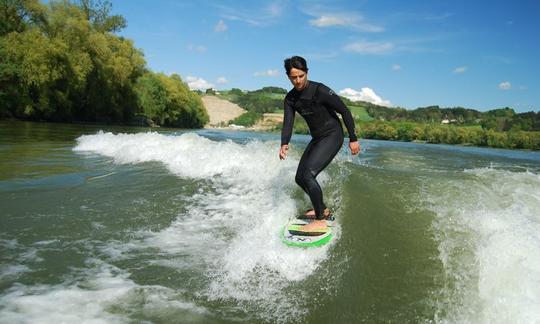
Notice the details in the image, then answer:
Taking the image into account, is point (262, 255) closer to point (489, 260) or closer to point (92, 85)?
point (489, 260)

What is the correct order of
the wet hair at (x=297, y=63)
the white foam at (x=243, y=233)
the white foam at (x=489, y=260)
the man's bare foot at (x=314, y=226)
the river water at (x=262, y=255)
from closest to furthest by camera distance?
the white foam at (x=489, y=260) < the river water at (x=262, y=255) < the white foam at (x=243, y=233) < the man's bare foot at (x=314, y=226) < the wet hair at (x=297, y=63)

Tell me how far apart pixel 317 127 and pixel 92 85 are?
53.6 m

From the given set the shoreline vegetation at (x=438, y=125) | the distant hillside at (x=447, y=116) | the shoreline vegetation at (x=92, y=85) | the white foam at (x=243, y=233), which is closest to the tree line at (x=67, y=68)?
the shoreline vegetation at (x=92, y=85)

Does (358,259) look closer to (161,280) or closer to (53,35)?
(161,280)

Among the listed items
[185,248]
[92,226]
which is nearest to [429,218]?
[185,248]

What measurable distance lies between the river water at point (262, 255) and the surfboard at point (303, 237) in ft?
0.43

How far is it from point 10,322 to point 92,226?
9.74ft

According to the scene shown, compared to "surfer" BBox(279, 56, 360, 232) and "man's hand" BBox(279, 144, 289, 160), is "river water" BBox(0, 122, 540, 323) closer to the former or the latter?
"surfer" BBox(279, 56, 360, 232)

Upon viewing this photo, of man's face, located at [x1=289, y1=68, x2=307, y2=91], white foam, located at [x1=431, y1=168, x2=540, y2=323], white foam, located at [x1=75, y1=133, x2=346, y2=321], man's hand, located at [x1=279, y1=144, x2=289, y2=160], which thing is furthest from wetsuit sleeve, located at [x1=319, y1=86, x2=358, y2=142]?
white foam, located at [x1=431, y1=168, x2=540, y2=323]

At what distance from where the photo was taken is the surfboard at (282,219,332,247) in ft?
18.1

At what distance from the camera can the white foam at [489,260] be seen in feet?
13.1

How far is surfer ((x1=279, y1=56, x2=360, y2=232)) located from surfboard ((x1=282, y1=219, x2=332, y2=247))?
14cm

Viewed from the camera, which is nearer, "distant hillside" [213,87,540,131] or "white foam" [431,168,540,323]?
"white foam" [431,168,540,323]

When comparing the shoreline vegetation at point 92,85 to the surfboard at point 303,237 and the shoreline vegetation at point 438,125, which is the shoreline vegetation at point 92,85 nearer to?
the shoreline vegetation at point 438,125
